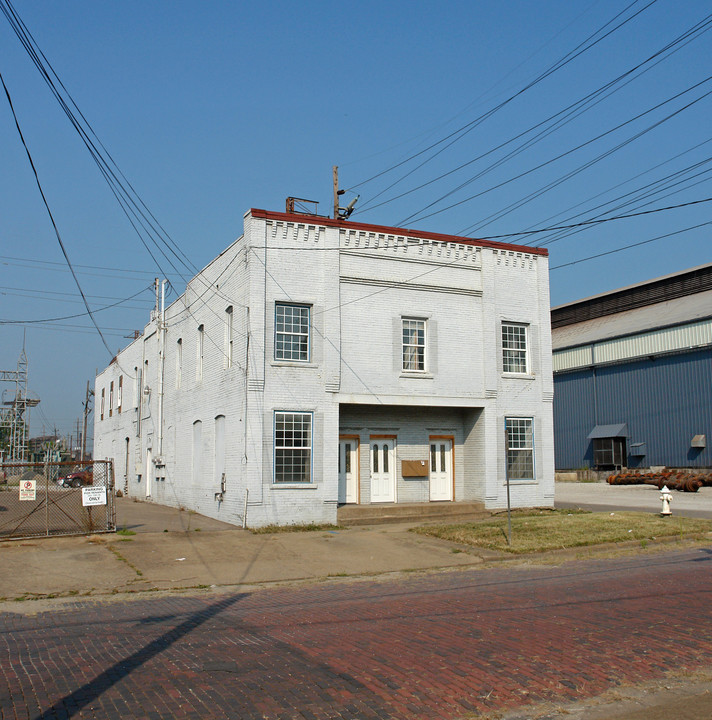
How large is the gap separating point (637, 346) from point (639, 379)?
6.54ft

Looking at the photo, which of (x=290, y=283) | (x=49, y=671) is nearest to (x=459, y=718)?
(x=49, y=671)

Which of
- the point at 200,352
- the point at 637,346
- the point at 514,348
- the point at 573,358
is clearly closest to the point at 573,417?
the point at 573,358

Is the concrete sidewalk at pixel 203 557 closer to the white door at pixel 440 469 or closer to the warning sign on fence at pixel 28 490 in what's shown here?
the warning sign on fence at pixel 28 490

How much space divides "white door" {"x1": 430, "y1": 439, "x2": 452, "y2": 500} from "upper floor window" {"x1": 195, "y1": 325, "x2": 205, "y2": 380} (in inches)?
320

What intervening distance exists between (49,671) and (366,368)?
50.3ft

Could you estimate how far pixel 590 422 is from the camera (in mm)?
48062

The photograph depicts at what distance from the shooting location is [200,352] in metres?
25.8

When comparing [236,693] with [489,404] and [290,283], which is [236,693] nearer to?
[290,283]

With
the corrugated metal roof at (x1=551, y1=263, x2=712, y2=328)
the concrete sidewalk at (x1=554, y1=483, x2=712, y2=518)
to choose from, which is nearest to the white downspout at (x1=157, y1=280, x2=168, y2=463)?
the concrete sidewalk at (x1=554, y1=483, x2=712, y2=518)

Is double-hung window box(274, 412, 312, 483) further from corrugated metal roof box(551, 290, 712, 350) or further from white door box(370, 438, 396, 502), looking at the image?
corrugated metal roof box(551, 290, 712, 350)

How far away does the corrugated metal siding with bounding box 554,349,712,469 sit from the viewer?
4078 centimetres

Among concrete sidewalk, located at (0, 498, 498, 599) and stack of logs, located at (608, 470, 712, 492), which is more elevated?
stack of logs, located at (608, 470, 712, 492)

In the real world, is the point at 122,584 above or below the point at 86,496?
below

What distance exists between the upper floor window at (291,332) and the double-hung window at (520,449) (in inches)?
284
